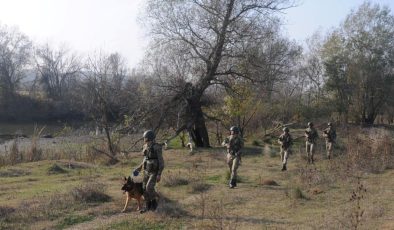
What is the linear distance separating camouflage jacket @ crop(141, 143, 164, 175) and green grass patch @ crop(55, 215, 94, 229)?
1.57 meters

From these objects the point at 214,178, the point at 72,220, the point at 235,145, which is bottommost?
the point at 72,220

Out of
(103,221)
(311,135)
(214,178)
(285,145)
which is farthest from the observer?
(311,135)

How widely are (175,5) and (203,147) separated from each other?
7.31 meters

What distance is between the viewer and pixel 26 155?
22.7m

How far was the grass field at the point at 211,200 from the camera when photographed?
9.91m

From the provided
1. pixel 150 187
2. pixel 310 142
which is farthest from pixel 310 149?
pixel 150 187

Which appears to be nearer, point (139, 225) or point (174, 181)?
point (139, 225)

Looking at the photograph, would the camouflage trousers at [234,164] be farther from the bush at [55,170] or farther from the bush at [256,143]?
the bush at [256,143]

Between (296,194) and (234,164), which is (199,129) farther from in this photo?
(296,194)

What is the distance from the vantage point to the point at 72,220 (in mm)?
10445

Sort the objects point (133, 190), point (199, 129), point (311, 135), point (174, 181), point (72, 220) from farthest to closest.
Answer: point (199, 129) < point (311, 135) < point (174, 181) < point (133, 190) < point (72, 220)

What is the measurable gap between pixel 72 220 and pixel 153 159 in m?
2.05

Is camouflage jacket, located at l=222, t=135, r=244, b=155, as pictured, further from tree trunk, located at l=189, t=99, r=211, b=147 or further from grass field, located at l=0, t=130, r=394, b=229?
tree trunk, located at l=189, t=99, r=211, b=147

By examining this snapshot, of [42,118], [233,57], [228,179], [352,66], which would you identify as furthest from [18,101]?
[228,179]
